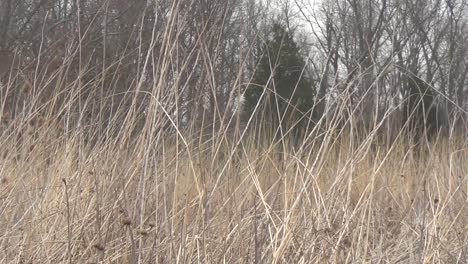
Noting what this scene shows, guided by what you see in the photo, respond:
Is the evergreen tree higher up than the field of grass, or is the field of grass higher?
the evergreen tree

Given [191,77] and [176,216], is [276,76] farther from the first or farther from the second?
[176,216]

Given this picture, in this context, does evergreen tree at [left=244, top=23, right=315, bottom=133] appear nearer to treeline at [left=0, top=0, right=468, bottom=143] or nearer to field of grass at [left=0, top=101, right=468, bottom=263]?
treeline at [left=0, top=0, right=468, bottom=143]

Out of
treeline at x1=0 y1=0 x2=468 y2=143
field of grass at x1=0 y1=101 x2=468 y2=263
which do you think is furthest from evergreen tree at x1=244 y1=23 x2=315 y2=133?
field of grass at x1=0 y1=101 x2=468 y2=263

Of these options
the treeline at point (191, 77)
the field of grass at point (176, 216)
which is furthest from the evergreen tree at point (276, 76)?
the field of grass at point (176, 216)

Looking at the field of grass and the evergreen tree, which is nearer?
the field of grass

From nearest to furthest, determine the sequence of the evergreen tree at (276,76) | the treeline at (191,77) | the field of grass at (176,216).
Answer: the field of grass at (176,216) < the treeline at (191,77) < the evergreen tree at (276,76)

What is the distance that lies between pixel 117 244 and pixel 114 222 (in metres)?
0.06

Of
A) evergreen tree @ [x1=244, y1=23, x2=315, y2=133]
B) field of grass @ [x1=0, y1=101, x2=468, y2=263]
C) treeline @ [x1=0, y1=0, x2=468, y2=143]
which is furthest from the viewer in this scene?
evergreen tree @ [x1=244, y1=23, x2=315, y2=133]

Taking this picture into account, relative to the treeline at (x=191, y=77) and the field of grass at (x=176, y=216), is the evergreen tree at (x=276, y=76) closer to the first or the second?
the treeline at (x=191, y=77)

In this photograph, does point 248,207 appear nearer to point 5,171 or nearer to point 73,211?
point 73,211

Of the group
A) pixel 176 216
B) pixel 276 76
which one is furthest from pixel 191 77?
pixel 276 76

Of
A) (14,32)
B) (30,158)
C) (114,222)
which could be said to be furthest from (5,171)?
(14,32)

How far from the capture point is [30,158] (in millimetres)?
2131

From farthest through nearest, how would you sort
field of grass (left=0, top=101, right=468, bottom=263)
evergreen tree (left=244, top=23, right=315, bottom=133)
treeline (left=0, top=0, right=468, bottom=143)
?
1. evergreen tree (left=244, top=23, right=315, bottom=133)
2. treeline (left=0, top=0, right=468, bottom=143)
3. field of grass (left=0, top=101, right=468, bottom=263)
